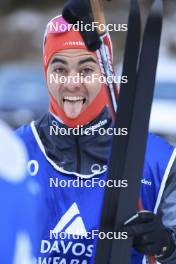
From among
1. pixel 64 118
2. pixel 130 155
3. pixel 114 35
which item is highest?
pixel 114 35

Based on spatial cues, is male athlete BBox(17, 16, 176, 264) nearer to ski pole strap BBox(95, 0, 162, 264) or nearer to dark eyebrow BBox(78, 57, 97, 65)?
dark eyebrow BBox(78, 57, 97, 65)

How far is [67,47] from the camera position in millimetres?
1367

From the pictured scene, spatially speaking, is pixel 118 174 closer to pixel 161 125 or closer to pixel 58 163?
pixel 58 163

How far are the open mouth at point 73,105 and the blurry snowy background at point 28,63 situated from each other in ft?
2.36

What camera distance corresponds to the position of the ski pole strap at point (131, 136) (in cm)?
110

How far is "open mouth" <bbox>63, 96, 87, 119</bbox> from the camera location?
53.0 inches

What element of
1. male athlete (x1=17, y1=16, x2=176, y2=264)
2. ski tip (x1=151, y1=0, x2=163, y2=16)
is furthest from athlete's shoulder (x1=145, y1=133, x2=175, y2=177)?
ski tip (x1=151, y1=0, x2=163, y2=16)

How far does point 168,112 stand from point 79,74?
218cm

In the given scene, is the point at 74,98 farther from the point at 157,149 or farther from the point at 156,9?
the point at 156,9

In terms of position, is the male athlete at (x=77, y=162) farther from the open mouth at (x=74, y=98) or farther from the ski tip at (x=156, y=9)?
the ski tip at (x=156, y=9)

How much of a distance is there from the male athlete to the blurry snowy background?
70 cm

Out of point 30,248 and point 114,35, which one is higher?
point 114,35

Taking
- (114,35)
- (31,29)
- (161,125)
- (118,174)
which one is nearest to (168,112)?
(161,125)

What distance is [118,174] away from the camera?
3.70 ft
